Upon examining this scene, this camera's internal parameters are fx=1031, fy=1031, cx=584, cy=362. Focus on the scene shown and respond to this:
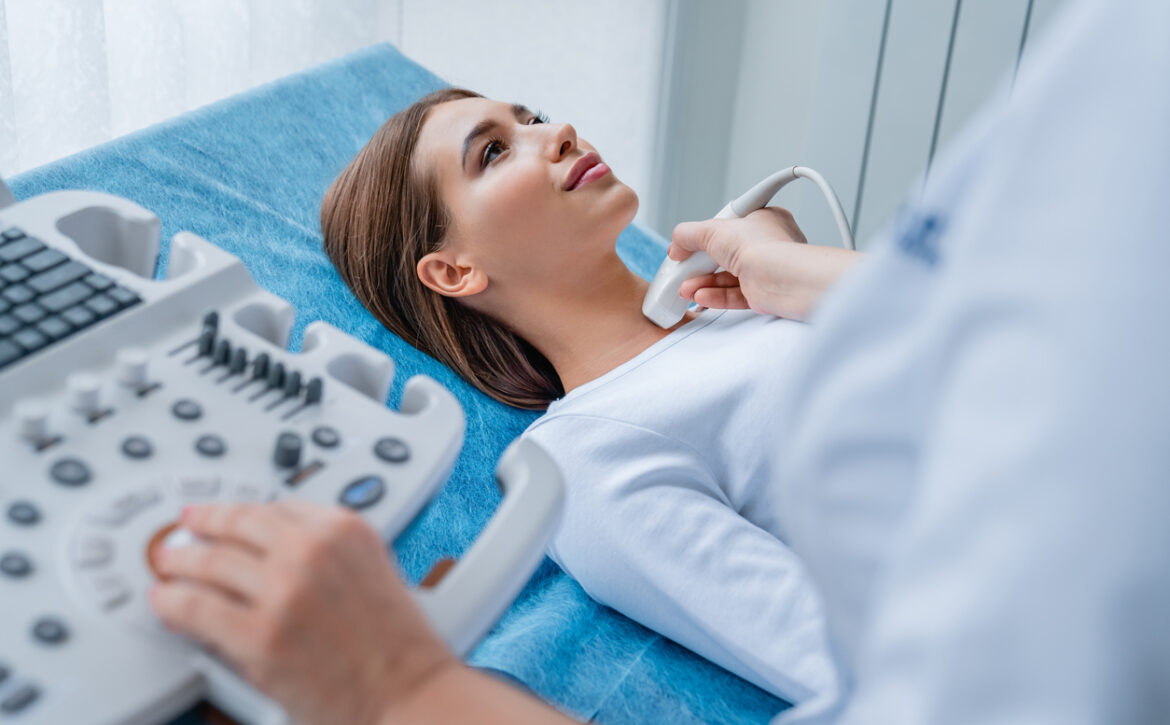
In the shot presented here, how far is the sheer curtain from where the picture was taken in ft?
4.81

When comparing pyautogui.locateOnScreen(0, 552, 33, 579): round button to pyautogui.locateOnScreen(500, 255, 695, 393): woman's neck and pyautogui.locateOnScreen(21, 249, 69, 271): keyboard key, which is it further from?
pyautogui.locateOnScreen(500, 255, 695, 393): woman's neck

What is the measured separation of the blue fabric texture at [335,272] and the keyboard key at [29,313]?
30 cm

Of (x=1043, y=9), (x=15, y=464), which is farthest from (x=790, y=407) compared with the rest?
(x=1043, y=9)

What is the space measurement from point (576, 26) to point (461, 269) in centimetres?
129

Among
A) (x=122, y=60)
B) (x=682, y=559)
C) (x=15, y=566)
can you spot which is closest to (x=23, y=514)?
(x=15, y=566)

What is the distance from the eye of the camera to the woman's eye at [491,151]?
1335 millimetres

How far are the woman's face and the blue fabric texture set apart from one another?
A: 0.54 ft

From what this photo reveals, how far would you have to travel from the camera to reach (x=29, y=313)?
630 millimetres

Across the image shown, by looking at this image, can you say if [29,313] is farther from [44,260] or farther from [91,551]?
[91,551]

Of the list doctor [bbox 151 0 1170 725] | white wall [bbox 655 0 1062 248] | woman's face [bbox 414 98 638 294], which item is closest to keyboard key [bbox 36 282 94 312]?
doctor [bbox 151 0 1170 725]

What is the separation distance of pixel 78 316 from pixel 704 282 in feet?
2.66

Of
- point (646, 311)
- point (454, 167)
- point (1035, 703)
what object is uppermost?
point (1035, 703)

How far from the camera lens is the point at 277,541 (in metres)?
0.49

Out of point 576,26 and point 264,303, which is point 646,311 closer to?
point 264,303
